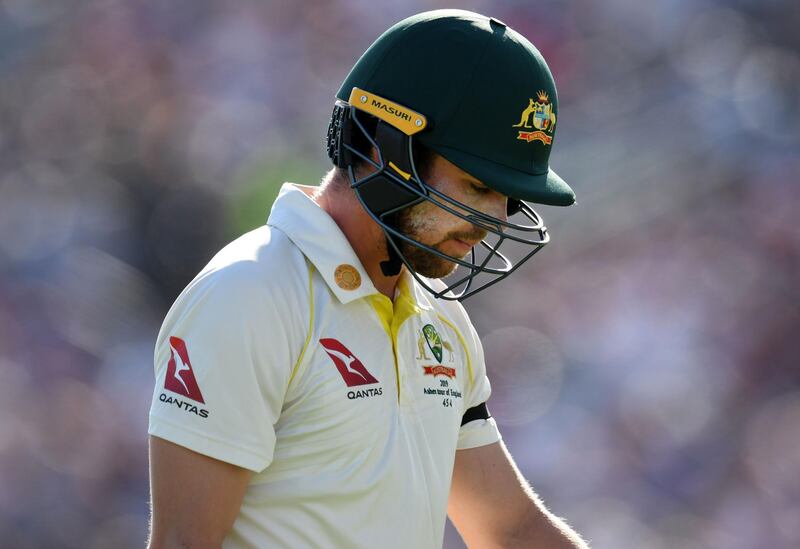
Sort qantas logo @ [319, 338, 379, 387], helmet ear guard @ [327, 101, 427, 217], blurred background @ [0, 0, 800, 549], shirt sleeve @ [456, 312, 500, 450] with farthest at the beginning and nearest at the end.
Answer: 1. blurred background @ [0, 0, 800, 549]
2. shirt sleeve @ [456, 312, 500, 450]
3. helmet ear guard @ [327, 101, 427, 217]
4. qantas logo @ [319, 338, 379, 387]

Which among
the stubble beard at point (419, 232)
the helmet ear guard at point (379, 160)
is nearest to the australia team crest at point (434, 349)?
the stubble beard at point (419, 232)

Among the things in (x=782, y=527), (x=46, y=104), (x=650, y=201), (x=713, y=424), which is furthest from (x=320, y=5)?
(x=782, y=527)

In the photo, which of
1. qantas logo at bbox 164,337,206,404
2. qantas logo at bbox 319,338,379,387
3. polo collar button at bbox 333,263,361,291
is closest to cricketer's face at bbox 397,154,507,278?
polo collar button at bbox 333,263,361,291

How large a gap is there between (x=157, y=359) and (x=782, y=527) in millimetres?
3350

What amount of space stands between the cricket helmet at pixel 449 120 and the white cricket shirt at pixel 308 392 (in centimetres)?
11

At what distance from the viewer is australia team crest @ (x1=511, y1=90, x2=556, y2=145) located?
1619 millimetres

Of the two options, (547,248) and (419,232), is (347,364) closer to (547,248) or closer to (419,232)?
(419,232)

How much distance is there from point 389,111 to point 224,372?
53 cm

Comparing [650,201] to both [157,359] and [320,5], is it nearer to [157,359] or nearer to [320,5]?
[320,5]

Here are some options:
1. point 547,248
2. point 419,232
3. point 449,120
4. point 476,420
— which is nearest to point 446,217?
point 419,232

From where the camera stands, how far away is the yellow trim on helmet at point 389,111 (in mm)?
1568

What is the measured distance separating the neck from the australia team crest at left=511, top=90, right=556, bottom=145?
284 mm

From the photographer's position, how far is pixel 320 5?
5078 mm

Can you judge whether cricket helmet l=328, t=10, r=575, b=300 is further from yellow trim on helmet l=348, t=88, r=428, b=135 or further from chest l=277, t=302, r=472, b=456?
chest l=277, t=302, r=472, b=456
